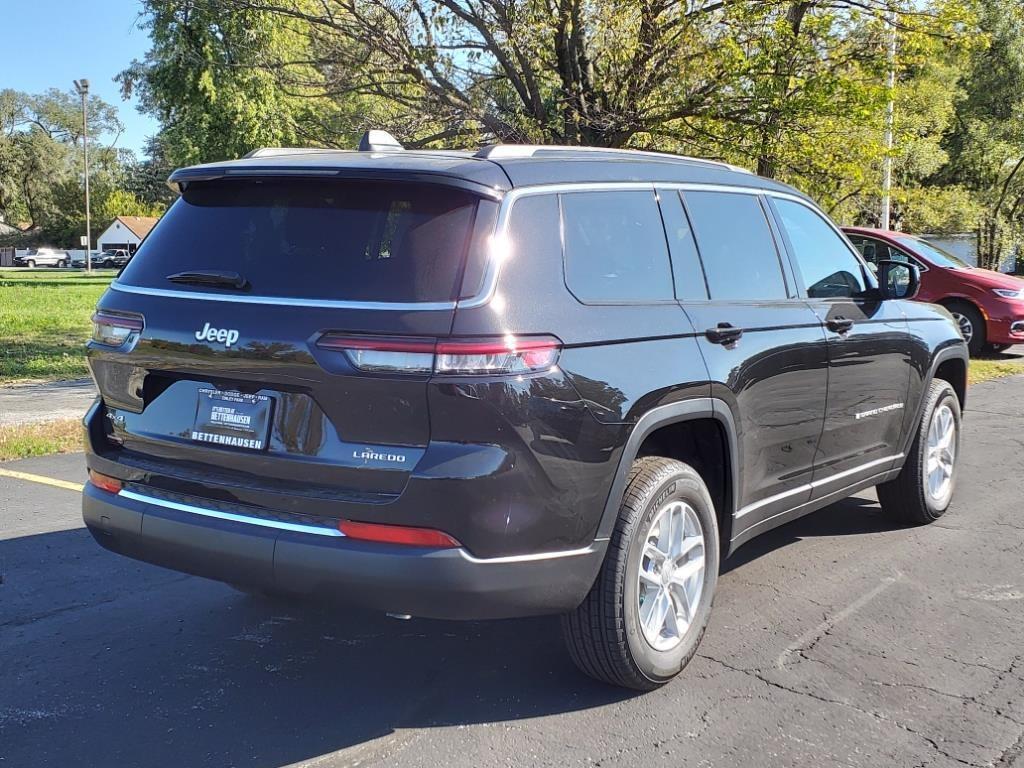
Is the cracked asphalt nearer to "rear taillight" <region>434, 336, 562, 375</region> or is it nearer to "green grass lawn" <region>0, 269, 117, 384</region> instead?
"rear taillight" <region>434, 336, 562, 375</region>

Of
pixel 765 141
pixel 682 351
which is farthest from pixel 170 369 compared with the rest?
pixel 765 141

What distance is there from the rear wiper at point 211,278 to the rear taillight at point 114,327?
0.20m

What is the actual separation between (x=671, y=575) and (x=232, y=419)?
5.50ft

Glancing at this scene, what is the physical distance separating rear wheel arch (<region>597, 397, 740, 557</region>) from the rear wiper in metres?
1.41

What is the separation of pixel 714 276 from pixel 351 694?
7.12 ft

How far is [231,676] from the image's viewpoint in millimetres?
3723

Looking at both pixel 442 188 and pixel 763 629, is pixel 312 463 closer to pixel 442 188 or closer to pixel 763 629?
pixel 442 188

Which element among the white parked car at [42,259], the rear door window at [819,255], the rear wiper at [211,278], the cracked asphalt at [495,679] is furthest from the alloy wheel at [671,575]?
the white parked car at [42,259]

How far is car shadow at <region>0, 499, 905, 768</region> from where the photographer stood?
322 centimetres

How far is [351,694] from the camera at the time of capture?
11.8 feet

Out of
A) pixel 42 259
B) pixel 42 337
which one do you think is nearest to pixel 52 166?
pixel 42 259

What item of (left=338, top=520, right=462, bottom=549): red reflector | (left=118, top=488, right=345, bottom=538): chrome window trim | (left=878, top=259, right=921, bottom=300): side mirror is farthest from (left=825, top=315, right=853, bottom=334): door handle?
(left=118, top=488, right=345, bottom=538): chrome window trim

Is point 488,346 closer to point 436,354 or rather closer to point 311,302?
point 436,354

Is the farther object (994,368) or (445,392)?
(994,368)
